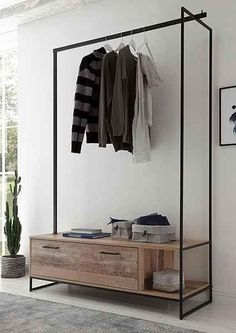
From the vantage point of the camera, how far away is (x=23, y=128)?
495 cm

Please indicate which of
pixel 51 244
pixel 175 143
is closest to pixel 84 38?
pixel 175 143

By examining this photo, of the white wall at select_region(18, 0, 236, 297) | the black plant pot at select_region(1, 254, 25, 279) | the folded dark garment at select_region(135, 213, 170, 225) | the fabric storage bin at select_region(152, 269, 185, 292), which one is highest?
the white wall at select_region(18, 0, 236, 297)

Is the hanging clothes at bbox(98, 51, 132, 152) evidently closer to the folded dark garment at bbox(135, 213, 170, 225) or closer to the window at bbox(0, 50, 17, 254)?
the folded dark garment at bbox(135, 213, 170, 225)

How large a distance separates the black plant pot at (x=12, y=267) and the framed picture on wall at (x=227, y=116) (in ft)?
7.59

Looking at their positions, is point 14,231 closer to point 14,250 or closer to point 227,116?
point 14,250

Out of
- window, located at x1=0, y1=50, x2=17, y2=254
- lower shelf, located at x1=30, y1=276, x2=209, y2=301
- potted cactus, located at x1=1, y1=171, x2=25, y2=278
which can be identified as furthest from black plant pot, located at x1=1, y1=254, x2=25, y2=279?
lower shelf, located at x1=30, y1=276, x2=209, y2=301

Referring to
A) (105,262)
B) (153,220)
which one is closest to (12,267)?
(105,262)

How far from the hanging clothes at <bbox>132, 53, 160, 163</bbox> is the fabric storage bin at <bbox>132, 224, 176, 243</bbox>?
55cm

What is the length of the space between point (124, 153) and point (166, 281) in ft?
4.27

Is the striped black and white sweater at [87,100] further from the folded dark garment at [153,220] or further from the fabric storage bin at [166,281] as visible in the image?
the fabric storage bin at [166,281]

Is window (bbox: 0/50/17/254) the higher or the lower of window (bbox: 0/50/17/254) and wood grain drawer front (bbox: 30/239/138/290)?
the higher

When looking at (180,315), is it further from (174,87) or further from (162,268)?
→ (174,87)

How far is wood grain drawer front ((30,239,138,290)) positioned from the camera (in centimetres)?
340

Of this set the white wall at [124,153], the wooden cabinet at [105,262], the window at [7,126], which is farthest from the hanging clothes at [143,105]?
the window at [7,126]
